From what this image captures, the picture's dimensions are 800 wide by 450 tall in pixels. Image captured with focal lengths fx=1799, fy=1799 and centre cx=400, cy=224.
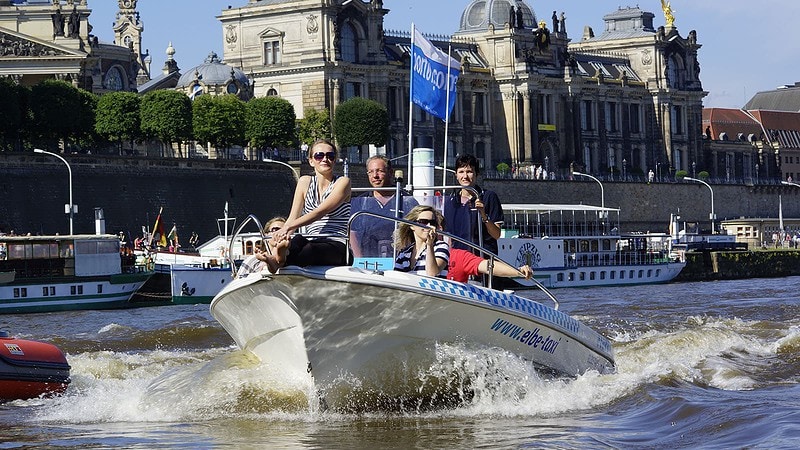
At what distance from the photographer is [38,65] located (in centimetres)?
8575

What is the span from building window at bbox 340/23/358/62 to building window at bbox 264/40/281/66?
3.69 meters

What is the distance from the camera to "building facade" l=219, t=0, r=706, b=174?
101750 mm

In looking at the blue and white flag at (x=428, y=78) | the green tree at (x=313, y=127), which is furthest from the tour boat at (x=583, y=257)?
the blue and white flag at (x=428, y=78)

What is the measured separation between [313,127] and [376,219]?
78678mm

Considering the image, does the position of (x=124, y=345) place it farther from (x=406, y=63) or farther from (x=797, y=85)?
(x=797, y=85)

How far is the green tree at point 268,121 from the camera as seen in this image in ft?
283

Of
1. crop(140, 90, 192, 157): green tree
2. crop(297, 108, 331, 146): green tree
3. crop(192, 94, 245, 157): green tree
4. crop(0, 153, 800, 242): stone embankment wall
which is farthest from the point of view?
crop(297, 108, 331, 146): green tree

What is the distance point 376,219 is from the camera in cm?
1680

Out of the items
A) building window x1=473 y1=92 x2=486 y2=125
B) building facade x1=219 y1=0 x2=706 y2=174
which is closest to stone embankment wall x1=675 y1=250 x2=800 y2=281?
building facade x1=219 y1=0 x2=706 y2=174

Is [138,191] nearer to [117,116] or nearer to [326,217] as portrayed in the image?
[117,116]

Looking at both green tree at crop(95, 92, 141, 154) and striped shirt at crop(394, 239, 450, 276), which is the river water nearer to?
striped shirt at crop(394, 239, 450, 276)

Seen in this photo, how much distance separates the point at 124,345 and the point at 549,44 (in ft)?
299

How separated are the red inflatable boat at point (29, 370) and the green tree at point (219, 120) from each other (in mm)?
62616

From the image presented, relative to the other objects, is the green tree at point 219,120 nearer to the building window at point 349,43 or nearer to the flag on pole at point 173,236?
the flag on pole at point 173,236
